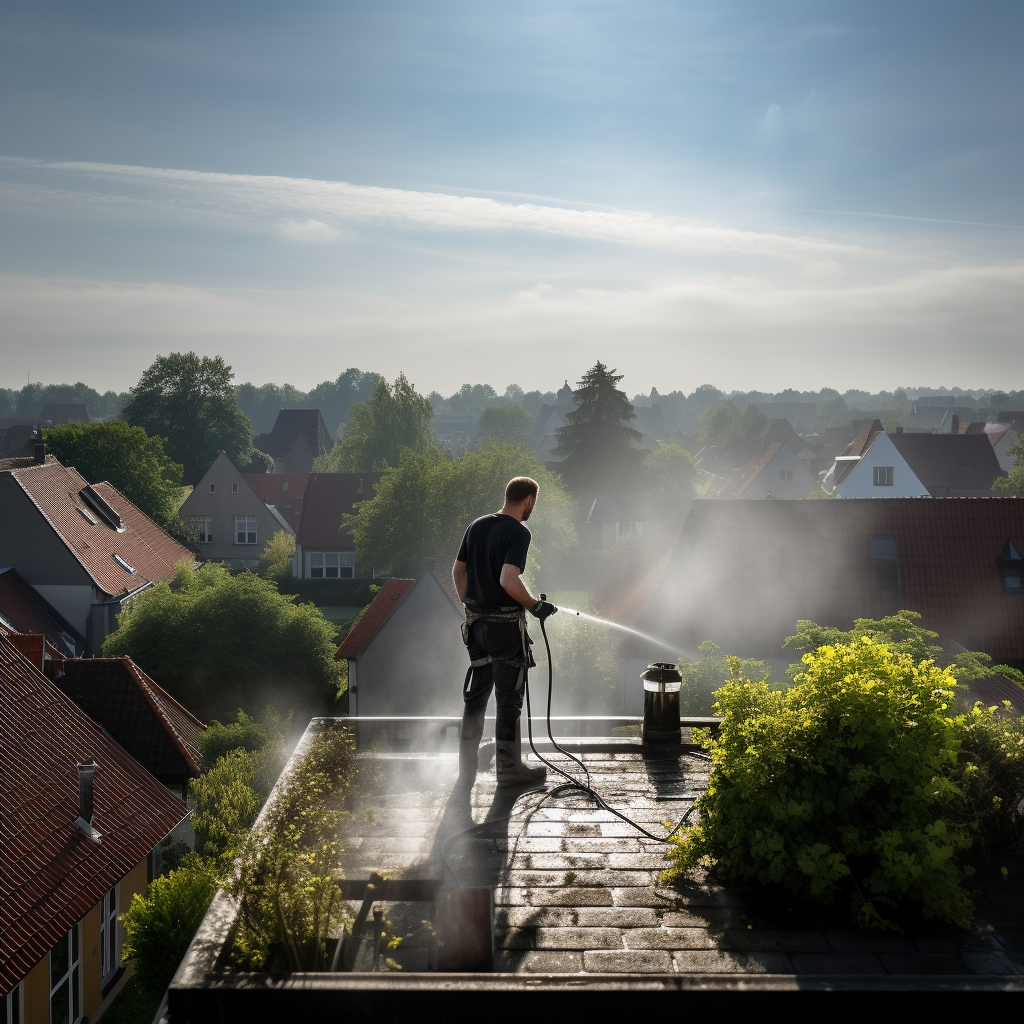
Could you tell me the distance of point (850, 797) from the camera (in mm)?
5809

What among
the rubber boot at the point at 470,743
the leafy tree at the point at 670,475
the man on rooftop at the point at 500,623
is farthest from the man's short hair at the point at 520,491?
the leafy tree at the point at 670,475

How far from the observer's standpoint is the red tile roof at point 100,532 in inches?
1470

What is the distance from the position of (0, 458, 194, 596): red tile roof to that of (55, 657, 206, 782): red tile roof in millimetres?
13569

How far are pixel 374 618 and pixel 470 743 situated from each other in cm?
2338

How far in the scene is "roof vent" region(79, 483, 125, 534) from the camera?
1670 inches

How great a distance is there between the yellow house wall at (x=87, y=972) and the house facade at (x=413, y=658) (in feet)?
35.9

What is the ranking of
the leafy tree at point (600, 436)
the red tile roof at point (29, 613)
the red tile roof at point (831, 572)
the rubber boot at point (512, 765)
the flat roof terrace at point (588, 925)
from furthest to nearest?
the leafy tree at point (600, 436) < the red tile roof at point (29, 613) < the red tile roof at point (831, 572) < the rubber boot at point (512, 765) < the flat roof terrace at point (588, 925)

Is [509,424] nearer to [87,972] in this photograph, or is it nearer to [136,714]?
[136,714]

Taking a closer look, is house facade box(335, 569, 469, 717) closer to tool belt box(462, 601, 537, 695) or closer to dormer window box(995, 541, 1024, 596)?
dormer window box(995, 541, 1024, 596)

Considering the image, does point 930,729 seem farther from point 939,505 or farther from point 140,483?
point 140,483

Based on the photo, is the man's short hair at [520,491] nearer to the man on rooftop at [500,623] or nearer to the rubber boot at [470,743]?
the man on rooftop at [500,623]

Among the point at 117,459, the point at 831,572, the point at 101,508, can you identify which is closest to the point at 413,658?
the point at 831,572

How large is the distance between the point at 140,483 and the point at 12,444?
2723 inches

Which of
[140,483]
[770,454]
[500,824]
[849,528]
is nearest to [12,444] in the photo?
[140,483]
